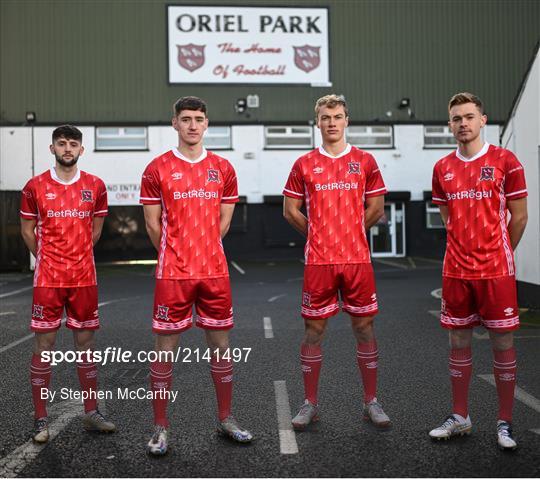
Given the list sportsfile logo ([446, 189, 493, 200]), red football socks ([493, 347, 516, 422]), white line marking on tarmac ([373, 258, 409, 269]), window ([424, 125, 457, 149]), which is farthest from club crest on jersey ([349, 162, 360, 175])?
window ([424, 125, 457, 149])

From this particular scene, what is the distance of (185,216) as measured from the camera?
4.15 meters

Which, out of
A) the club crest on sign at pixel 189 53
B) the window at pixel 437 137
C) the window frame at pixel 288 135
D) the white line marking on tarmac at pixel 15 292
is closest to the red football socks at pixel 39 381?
the white line marking on tarmac at pixel 15 292

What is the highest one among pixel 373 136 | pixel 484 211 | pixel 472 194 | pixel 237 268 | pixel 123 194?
pixel 373 136

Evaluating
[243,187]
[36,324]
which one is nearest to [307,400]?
[36,324]

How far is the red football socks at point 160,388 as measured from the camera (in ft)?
13.3

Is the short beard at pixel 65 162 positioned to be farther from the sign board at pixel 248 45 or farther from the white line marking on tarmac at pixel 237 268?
the sign board at pixel 248 45

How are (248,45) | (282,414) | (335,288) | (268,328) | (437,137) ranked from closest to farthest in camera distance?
(335,288) < (282,414) < (268,328) < (248,45) < (437,137)

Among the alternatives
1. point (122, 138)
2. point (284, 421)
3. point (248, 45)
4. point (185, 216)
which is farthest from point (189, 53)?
point (284, 421)

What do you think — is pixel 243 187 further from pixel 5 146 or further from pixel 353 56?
pixel 5 146

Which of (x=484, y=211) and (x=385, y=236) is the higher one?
(x=484, y=211)

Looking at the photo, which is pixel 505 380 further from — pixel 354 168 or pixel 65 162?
pixel 65 162

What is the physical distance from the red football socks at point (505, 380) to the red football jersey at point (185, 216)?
192 cm

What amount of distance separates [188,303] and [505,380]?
2.12 meters

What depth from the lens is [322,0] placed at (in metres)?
26.0
